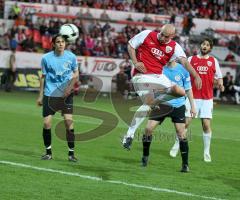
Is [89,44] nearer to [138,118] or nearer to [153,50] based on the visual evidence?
[138,118]

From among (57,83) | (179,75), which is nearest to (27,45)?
(179,75)

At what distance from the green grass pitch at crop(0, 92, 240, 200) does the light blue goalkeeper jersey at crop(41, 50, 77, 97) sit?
3.81 ft

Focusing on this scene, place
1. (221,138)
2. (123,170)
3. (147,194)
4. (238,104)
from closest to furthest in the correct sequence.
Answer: (147,194) → (123,170) → (221,138) → (238,104)

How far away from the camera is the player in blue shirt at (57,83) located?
1180 centimetres

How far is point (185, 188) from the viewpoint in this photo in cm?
967

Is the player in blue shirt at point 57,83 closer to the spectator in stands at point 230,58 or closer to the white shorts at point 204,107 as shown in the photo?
the white shorts at point 204,107

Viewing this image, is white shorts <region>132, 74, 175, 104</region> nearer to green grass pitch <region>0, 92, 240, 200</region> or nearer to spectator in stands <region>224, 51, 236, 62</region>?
green grass pitch <region>0, 92, 240, 200</region>

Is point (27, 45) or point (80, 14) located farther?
point (80, 14)

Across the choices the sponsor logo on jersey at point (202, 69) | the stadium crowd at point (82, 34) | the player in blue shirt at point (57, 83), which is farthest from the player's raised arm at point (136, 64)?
the stadium crowd at point (82, 34)

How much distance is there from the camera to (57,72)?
11812 mm

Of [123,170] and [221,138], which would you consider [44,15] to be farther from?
[123,170]

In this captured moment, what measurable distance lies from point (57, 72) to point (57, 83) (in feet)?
0.62

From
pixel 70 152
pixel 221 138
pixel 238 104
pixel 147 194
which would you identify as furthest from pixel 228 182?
pixel 238 104

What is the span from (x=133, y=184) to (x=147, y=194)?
0.72 m
